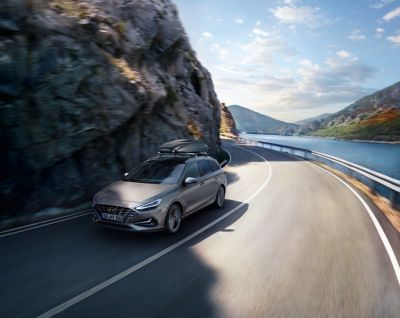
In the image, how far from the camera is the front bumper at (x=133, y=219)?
281 inches

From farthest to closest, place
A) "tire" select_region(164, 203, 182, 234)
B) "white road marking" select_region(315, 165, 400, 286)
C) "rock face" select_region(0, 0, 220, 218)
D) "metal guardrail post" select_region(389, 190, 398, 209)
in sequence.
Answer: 1. "metal guardrail post" select_region(389, 190, 398, 209)
2. "rock face" select_region(0, 0, 220, 218)
3. "tire" select_region(164, 203, 182, 234)
4. "white road marking" select_region(315, 165, 400, 286)

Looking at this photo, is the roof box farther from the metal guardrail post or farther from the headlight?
the metal guardrail post

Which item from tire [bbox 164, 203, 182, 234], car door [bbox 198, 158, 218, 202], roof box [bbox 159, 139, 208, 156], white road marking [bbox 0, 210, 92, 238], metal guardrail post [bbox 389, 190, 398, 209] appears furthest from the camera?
roof box [bbox 159, 139, 208, 156]

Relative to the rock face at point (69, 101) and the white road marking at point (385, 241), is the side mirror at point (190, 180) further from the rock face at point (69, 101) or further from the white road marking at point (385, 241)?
the white road marking at point (385, 241)

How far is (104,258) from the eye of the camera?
6.35 m

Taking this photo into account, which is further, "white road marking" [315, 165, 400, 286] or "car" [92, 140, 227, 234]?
"car" [92, 140, 227, 234]

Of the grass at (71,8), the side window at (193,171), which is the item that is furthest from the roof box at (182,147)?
the grass at (71,8)

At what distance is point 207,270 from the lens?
5957 mm

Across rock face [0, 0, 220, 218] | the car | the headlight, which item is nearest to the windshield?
the car

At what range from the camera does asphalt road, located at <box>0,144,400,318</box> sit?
4.66 metres

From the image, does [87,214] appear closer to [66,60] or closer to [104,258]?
[104,258]

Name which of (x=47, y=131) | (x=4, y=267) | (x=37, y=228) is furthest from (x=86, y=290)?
(x=47, y=131)

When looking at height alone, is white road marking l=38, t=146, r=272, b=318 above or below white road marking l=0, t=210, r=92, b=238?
above

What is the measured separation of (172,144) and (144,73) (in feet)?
16.9
